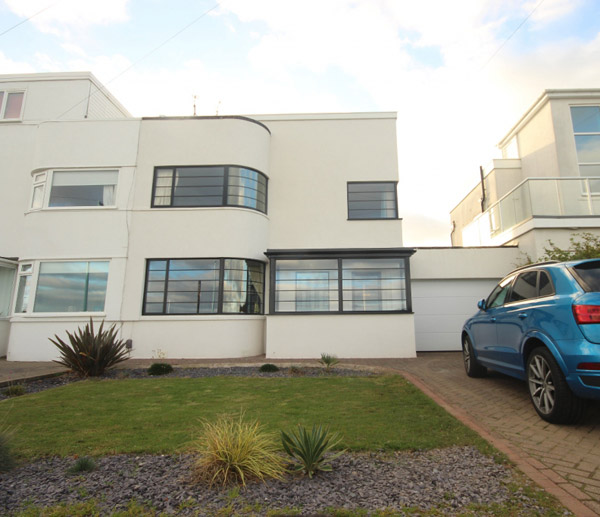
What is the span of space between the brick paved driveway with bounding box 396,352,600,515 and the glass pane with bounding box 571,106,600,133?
1154 cm

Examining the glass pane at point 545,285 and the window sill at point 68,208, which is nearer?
the glass pane at point 545,285

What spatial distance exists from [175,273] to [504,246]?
403 inches

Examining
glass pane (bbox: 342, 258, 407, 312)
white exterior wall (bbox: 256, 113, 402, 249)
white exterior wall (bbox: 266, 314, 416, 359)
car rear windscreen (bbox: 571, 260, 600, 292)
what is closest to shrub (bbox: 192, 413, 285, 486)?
car rear windscreen (bbox: 571, 260, 600, 292)

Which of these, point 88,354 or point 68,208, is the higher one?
point 68,208

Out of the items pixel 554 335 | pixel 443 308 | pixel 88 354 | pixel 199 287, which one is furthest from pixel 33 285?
pixel 554 335

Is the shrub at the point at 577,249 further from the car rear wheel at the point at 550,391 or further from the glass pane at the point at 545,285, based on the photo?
the car rear wheel at the point at 550,391

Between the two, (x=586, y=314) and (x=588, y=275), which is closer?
(x=586, y=314)

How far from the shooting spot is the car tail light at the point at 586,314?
3713 mm

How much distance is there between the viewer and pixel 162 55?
32.2 feet

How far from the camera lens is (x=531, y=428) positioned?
412cm

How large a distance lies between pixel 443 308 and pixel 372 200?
4150 millimetres

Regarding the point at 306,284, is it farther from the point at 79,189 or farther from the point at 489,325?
the point at 79,189

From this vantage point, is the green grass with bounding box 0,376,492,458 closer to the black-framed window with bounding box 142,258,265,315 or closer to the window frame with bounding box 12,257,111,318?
the black-framed window with bounding box 142,258,265,315

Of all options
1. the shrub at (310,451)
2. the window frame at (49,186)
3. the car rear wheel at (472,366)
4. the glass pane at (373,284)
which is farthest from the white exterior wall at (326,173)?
the shrub at (310,451)
